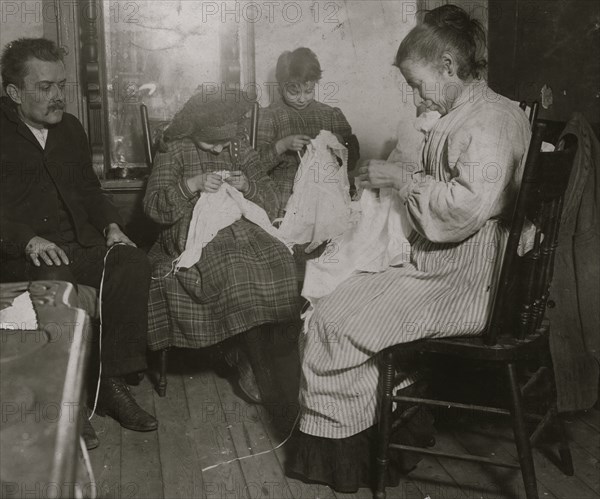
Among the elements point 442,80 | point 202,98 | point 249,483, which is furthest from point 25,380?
point 202,98

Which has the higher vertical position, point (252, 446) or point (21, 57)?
point (21, 57)

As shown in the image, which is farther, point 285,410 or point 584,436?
point 285,410

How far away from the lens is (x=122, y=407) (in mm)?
3152

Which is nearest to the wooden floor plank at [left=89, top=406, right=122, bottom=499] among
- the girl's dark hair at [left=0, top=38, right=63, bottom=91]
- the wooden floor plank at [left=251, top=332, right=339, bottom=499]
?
the wooden floor plank at [left=251, top=332, right=339, bottom=499]

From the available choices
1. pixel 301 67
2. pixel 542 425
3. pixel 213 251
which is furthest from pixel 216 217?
pixel 542 425

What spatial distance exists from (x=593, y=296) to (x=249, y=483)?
1.43 meters

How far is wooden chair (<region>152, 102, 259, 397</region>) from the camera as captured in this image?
3467 millimetres

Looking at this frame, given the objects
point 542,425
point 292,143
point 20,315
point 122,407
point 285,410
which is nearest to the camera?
point 20,315

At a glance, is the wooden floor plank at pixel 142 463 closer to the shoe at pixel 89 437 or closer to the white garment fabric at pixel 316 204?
the shoe at pixel 89 437

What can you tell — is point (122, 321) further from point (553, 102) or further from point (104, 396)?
point (553, 102)

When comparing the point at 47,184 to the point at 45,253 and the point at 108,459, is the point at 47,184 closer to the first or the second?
the point at 45,253

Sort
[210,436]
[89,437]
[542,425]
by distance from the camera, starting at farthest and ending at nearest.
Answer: [210,436], [89,437], [542,425]

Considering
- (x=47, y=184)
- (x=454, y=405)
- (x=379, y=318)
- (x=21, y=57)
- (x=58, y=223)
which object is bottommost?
(x=454, y=405)

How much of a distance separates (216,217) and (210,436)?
1.04m
